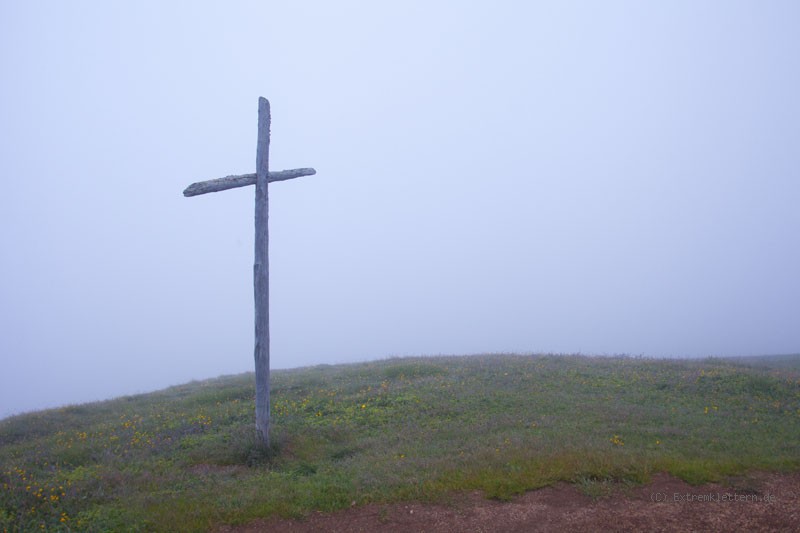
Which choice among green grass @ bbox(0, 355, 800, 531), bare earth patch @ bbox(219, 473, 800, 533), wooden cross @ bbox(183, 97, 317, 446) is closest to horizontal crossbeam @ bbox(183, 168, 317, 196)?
wooden cross @ bbox(183, 97, 317, 446)

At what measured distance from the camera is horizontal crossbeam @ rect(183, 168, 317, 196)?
10992 mm

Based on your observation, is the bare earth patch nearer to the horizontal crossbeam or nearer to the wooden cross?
the wooden cross

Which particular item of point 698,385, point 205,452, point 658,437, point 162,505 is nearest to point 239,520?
point 162,505

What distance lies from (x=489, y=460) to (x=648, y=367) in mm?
11746

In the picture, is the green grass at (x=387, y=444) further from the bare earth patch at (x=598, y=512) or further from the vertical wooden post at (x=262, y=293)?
the vertical wooden post at (x=262, y=293)

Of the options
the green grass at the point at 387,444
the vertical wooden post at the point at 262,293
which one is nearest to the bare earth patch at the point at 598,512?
the green grass at the point at 387,444

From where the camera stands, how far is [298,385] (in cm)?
1819

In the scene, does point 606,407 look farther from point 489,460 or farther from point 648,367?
point 648,367

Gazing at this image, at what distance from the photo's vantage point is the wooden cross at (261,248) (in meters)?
10.8

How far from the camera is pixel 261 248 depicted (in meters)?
11.0

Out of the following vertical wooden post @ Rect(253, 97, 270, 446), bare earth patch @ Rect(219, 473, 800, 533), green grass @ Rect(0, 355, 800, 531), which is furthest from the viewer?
vertical wooden post @ Rect(253, 97, 270, 446)

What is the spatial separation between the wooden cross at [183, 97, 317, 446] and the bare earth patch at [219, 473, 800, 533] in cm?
361

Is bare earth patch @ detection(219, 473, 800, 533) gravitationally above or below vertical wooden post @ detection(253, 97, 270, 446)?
below

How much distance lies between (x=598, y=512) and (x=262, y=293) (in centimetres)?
715
